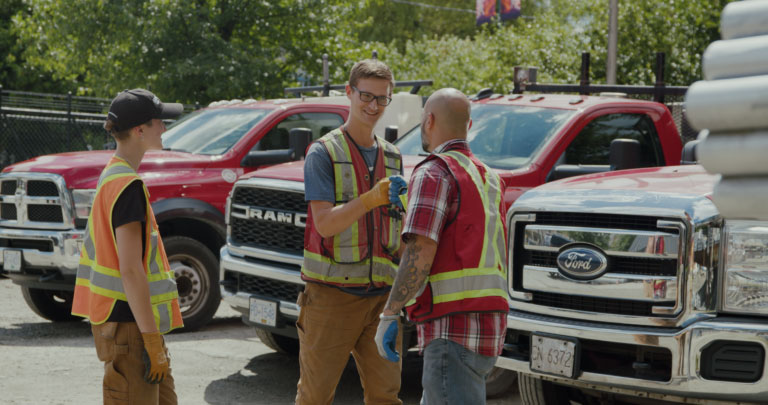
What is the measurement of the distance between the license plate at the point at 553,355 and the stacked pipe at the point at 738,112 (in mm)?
3504

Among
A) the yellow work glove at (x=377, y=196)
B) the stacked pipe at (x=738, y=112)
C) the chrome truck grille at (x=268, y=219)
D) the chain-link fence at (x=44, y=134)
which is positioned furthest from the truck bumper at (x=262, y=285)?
the chain-link fence at (x=44, y=134)

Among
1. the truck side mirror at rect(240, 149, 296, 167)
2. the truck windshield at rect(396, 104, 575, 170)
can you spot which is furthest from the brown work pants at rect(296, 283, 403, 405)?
the truck side mirror at rect(240, 149, 296, 167)

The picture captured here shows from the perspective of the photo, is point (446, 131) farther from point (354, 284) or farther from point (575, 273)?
point (575, 273)

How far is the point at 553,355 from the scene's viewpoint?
15.1ft

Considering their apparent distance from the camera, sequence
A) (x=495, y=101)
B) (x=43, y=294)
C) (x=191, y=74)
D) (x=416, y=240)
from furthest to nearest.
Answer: (x=191, y=74) < (x=43, y=294) < (x=495, y=101) < (x=416, y=240)

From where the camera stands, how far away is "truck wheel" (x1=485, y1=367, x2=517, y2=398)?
A: 594cm

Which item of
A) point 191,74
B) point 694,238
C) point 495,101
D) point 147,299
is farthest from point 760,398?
point 191,74

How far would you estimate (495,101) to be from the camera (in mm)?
7285

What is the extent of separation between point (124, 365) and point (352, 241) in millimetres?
1219

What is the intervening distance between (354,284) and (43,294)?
5929mm

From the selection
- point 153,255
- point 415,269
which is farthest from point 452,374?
point 153,255

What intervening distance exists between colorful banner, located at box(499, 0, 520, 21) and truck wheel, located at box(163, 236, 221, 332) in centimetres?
1581

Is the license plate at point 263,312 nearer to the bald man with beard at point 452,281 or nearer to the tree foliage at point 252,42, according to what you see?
the bald man with beard at point 452,281

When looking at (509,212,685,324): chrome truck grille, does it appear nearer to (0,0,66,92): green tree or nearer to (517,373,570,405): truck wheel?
(517,373,570,405): truck wheel
